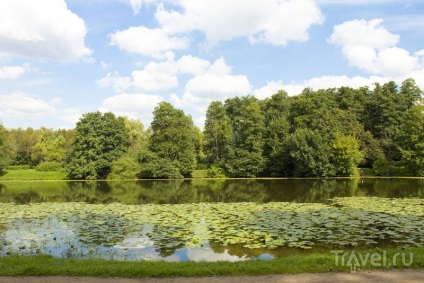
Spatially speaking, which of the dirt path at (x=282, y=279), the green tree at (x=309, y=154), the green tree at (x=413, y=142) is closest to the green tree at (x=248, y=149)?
the green tree at (x=309, y=154)

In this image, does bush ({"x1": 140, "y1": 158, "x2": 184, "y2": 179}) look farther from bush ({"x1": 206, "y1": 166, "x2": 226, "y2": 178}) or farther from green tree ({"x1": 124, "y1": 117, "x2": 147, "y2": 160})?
green tree ({"x1": 124, "y1": 117, "x2": 147, "y2": 160})

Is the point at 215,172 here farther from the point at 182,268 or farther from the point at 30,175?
the point at 182,268

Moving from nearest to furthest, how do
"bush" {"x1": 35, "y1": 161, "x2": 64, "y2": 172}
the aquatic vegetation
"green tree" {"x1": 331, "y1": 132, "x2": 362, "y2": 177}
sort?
the aquatic vegetation, "green tree" {"x1": 331, "y1": 132, "x2": 362, "y2": 177}, "bush" {"x1": 35, "y1": 161, "x2": 64, "y2": 172}

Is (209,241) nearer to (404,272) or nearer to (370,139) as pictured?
(404,272)

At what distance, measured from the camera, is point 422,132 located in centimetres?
5375

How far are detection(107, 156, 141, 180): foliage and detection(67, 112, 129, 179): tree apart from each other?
1.85m

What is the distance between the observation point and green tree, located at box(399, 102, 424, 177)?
169 ft

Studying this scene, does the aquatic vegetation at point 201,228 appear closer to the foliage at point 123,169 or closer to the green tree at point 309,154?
the green tree at point 309,154

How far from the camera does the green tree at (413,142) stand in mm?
51469

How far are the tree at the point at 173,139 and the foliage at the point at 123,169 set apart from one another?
16.1ft

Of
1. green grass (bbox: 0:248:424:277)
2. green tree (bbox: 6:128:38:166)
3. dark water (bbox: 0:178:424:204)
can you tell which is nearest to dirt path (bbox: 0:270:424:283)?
green grass (bbox: 0:248:424:277)

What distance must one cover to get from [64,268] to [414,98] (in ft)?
230

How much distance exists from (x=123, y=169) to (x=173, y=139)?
1008 cm

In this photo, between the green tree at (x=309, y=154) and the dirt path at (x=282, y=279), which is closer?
the dirt path at (x=282, y=279)
